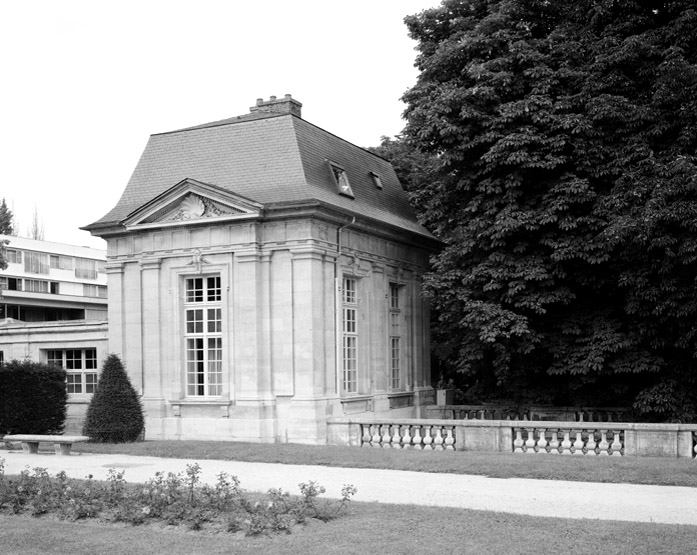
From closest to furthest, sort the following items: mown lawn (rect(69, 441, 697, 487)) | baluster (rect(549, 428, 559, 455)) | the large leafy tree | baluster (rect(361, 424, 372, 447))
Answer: mown lawn (rect(69, 441, 697, 487)) < baluster (rect(549, 428, 559, 455)) < baluster (rect(361, 424, 372, 447)) < the large leafy tree

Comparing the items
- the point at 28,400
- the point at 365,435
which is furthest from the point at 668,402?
the point at 28,400

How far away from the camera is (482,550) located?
9.40m

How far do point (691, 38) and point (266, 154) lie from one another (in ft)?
37.6

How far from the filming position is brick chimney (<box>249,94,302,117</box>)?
28.3 metres

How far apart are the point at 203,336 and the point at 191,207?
3472 mm

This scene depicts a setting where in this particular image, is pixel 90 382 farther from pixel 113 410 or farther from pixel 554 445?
pixel 554 445

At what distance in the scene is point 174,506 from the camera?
37.3 ft

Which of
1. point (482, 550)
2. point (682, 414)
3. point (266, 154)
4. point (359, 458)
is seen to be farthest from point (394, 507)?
point (266, 154)

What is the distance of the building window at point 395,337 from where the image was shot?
92.6 feet

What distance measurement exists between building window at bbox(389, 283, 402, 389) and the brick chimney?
6.49m

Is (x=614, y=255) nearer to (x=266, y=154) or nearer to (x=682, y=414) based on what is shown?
(x=682, y=414)

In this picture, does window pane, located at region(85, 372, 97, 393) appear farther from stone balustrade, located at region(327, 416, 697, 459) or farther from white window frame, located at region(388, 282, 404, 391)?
stone balustrade, located at region(327, 416, 697, 459)

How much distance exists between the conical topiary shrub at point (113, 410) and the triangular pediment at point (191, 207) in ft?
13.2

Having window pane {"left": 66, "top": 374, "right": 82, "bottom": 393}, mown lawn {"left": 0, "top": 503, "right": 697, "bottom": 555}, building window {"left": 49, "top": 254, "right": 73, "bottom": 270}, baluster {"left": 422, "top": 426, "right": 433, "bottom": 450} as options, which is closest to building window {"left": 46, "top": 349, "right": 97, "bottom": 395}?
window pane {"left": 66, "top": 374, "right": 82, "bottom": 393}
